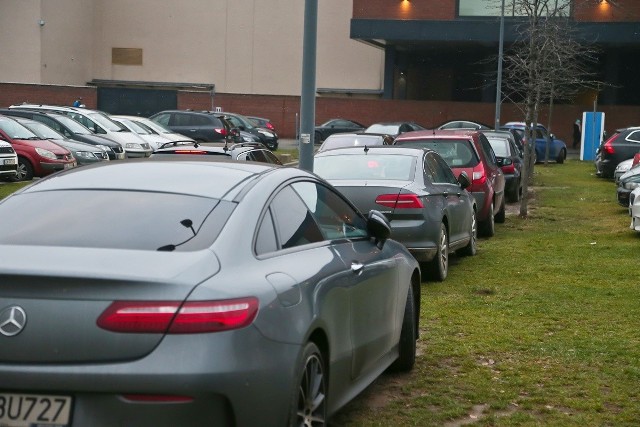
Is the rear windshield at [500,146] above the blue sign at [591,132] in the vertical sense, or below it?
above

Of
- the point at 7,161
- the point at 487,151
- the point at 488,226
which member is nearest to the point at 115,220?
the point at 488,226

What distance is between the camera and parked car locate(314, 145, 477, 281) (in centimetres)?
1148

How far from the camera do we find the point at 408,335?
24.6 ft

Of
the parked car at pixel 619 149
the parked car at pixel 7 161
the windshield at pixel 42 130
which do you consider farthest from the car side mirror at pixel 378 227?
the parked car at pixel 619 149

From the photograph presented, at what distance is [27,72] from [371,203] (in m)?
49.8

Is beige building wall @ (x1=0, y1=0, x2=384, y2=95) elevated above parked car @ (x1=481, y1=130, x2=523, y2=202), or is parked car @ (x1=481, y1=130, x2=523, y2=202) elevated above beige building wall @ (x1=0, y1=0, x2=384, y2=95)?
beige building wall @ (x1=0, y1=0, x2=384, y2=95)

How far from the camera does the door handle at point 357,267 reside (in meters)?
6.05

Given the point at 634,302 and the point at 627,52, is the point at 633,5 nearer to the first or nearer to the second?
the point at 627,52

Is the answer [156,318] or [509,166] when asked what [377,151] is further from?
[509,166]

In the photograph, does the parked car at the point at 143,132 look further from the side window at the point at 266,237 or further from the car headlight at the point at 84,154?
the side window at the point at 266,237

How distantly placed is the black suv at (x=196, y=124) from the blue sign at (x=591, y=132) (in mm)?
15224

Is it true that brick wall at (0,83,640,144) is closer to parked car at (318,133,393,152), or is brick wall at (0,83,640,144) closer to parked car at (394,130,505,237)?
parked car at (318,133,393,152)

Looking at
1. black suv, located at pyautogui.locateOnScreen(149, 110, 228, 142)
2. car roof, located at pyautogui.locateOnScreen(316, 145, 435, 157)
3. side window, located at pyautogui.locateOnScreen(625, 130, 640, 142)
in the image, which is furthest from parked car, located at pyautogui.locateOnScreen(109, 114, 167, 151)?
car roof, located at pyautogui.locateOnScreen(316, 145, 435, 157)

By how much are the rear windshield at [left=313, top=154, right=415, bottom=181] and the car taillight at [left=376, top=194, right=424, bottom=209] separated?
0.45 m
